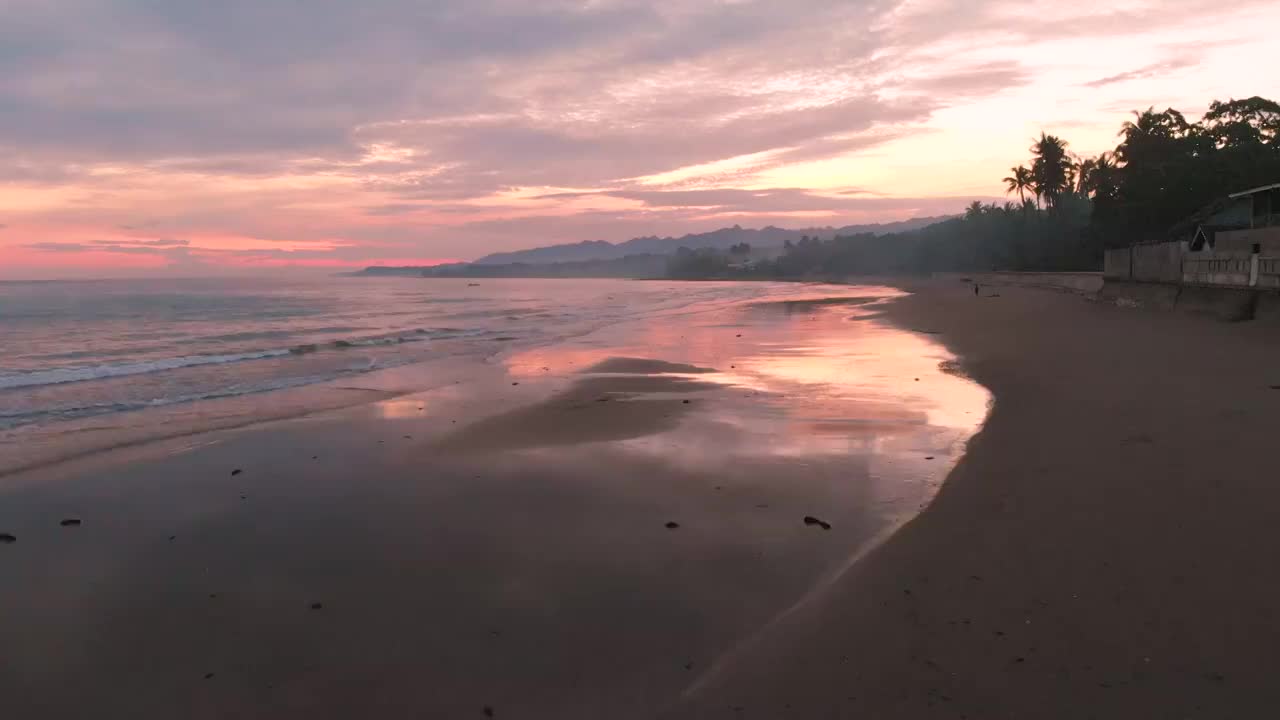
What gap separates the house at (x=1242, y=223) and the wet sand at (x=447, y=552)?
83.0 ft

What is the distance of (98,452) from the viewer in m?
10.6

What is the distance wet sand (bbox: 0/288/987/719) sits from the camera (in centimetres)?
431

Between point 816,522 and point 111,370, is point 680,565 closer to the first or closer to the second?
point 816,522

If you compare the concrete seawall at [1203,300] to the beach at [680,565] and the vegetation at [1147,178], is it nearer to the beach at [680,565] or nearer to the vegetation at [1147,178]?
the beach at [680,565]

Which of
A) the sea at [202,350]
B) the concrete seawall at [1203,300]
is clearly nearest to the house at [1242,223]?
the concrete seawall at [1203,300]

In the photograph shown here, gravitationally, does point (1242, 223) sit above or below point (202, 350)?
above

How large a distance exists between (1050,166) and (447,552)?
8825cm

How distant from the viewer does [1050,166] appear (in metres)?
79.1

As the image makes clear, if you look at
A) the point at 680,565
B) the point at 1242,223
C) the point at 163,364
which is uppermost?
the point at 1242,223

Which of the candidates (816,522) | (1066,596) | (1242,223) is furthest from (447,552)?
(1242,223)

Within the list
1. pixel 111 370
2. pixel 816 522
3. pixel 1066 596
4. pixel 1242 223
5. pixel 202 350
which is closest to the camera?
pixel 1066 596

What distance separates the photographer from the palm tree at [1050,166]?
78.5 m

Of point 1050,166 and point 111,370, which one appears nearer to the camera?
point 111,370

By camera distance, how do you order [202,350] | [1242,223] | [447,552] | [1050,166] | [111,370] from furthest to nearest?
[1050,166]
[1242,223]
[202,350]
[111,370]
[447,552]
